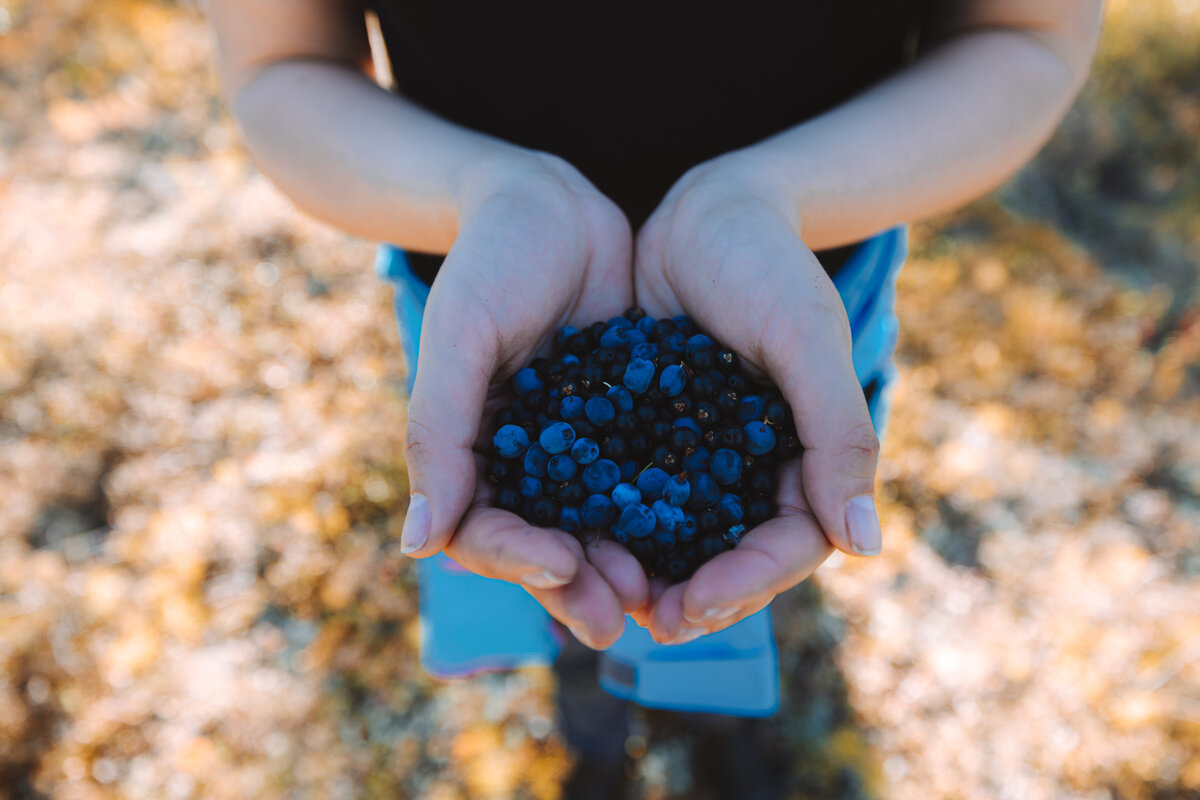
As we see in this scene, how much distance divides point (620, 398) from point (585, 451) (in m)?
0.14

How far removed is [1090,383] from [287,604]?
3.91 meters

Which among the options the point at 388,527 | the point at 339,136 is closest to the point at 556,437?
the point at 339,136

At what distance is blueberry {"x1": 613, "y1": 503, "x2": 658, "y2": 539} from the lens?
1363 mm

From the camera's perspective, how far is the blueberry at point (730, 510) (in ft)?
4.52

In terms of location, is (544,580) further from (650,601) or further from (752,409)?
(752,409)

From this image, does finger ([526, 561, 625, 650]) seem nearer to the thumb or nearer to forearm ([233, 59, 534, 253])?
the thumb

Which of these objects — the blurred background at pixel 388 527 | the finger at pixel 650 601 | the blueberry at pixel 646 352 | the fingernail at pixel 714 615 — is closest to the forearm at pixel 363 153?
the blueberry at pixel 646 352

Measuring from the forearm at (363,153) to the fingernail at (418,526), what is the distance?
0.76 m

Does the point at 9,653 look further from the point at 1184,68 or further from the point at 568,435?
the point at 1184,68

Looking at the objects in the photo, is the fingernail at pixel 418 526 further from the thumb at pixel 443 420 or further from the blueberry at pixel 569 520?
the blueberry at pixel 569 520

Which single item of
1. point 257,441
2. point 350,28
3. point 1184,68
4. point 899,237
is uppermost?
point 350,28

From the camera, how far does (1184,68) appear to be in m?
4.75

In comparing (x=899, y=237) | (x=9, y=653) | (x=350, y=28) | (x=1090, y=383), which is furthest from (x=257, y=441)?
(x=1090, y=383)

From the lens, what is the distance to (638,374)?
148cm
